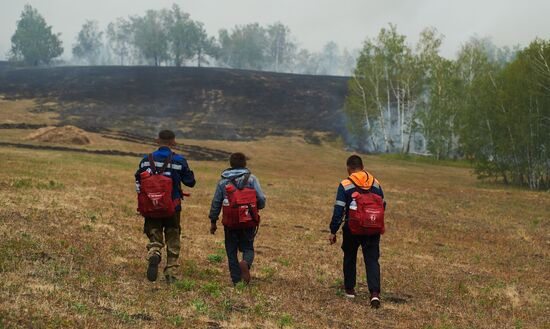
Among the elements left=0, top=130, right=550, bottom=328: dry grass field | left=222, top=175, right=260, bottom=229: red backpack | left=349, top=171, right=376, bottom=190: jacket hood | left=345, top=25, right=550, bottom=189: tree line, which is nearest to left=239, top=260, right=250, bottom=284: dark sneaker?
left=0, top=130, right=550, bottom=328: dry grass field

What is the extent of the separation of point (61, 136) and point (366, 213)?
4277cm

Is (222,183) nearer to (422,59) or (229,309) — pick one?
(229,309)

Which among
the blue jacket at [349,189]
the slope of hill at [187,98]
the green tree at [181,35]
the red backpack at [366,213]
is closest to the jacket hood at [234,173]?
the blue jacket at [349,189]

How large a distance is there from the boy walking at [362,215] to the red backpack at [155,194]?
9.96ft

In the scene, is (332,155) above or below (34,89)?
below

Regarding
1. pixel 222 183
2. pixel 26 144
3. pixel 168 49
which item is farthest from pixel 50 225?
pixel 168 49

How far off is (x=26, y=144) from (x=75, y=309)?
40.5 meters

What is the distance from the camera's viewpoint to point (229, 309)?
333 inches

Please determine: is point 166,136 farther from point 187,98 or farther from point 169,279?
point 187,98

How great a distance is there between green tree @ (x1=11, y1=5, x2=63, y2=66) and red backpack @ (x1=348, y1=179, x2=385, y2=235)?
14585cm

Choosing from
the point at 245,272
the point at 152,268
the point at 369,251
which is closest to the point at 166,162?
the point at 152,268

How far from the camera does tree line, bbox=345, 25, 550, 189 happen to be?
4025 centimetres

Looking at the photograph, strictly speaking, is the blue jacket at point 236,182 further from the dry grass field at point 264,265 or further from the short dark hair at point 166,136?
the dry grass field at point 264,265

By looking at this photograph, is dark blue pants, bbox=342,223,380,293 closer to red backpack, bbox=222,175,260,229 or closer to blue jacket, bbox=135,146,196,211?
red backpack, bbox=222,175,260,229
